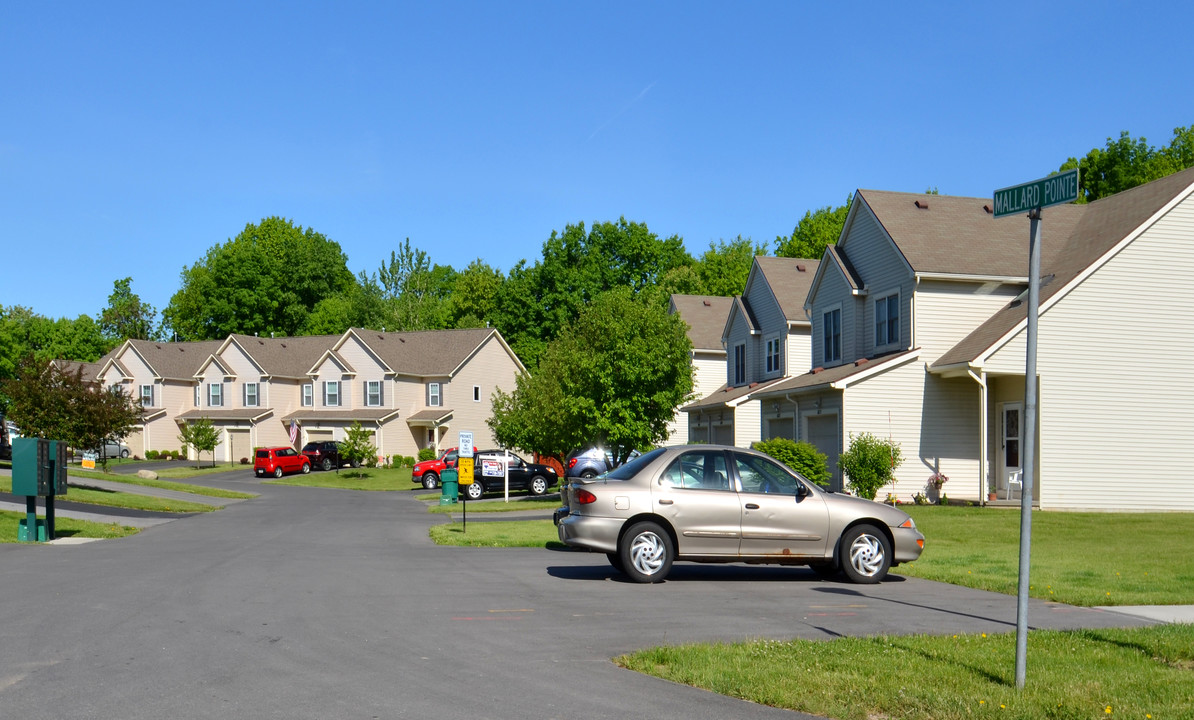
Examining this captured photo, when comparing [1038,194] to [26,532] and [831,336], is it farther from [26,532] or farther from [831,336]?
[831,336]

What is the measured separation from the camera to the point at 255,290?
9425 cm

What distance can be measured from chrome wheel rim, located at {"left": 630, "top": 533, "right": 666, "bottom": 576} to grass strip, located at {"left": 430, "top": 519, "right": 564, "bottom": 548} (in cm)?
544

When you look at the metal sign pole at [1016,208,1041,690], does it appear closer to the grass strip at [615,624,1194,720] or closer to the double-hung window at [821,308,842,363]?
the grass strip at [615,624,1194,720]

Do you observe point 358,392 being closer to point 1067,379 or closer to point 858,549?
point 1067,379

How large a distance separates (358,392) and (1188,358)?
154 ft

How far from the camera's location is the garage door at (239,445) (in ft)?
218

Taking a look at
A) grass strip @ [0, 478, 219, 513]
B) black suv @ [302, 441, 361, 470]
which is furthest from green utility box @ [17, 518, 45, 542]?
black suv @ [302, 441, 361, 470]

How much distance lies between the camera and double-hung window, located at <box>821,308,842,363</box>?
3341cm

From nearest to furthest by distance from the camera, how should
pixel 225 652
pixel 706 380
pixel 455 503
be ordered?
pixel 225 652
pixel 455 503
pixel 706 380

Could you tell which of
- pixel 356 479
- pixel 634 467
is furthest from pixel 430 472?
pixel 634 467

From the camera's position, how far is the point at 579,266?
75.1 metres

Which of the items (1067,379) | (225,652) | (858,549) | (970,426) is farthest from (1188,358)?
(225,652)

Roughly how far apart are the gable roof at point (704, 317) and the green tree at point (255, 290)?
5452cm

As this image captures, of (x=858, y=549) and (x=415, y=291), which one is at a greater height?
(x=415, y=291)
